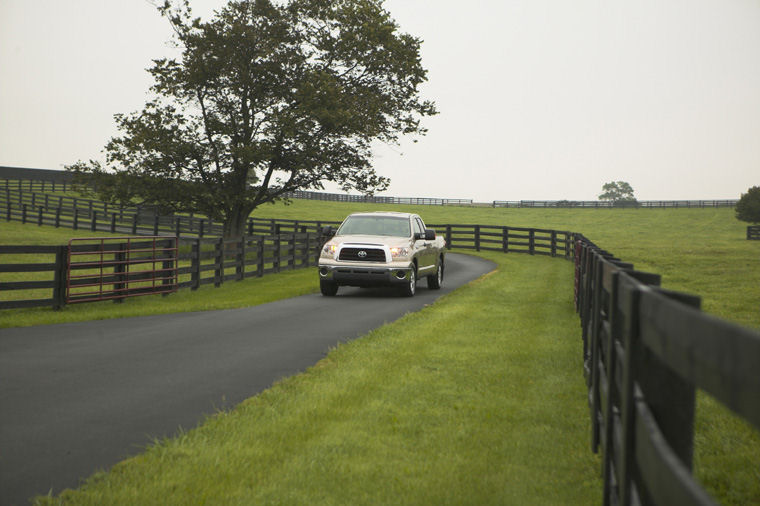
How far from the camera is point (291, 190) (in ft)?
109

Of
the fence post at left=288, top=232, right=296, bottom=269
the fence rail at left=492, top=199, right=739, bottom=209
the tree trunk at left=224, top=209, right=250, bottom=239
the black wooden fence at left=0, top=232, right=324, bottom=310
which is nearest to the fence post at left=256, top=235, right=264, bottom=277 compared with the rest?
the black wooden fence at left=0, top=232, right=324, bottom=310

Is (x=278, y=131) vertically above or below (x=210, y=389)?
above

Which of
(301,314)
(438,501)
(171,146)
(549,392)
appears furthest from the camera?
(171,146)

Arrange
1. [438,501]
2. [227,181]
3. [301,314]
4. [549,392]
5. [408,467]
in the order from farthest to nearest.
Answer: [227,181] → [301,314] → [549,392] → [408,467] → [438,501]

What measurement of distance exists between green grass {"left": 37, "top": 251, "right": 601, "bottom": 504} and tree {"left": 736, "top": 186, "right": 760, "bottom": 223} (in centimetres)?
6116

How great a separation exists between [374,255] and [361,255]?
297 mm

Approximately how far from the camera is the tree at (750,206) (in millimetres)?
62938

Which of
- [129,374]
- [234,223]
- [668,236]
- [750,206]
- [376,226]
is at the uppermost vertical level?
[750,206]

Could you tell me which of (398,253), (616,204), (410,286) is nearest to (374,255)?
(398,253)

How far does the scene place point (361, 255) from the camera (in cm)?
1691

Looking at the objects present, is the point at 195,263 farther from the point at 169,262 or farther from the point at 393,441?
the point at 393,441

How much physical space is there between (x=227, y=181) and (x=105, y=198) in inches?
198

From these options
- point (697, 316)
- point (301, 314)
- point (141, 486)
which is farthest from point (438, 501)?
point (301, 314)

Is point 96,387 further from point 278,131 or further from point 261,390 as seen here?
point 278,131
